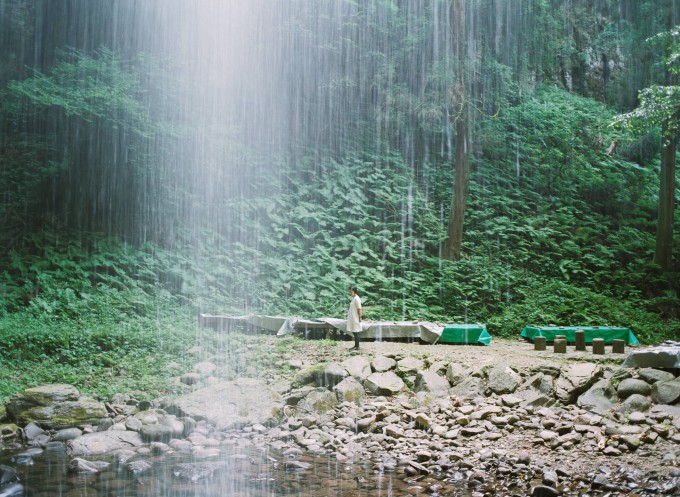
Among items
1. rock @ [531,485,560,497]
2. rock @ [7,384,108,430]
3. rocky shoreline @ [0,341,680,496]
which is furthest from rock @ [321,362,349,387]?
rock @ [531,485,560,497]

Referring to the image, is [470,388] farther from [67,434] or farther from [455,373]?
[67,434]

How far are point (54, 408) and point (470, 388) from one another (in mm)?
6916

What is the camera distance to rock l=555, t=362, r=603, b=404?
9.16m

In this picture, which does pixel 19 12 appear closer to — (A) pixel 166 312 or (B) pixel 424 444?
(A) pixel 166 312

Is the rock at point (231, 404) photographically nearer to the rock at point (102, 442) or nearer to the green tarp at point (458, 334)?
the rock at point (102, 442)

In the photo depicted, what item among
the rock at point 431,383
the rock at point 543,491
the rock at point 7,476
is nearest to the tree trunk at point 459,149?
the rock at point 431,383

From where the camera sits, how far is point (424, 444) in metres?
8.30

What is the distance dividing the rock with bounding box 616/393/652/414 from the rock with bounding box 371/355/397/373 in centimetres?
392

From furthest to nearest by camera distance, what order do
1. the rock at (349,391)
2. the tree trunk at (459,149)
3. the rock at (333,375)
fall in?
1. the tree trunk at (459,149)
2. the rock at (333,375)
3. the rock at (349,391)

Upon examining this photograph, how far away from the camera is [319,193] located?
2023cm

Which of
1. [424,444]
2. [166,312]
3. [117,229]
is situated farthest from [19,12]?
[424,444]

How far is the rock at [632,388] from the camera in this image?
8680 mm

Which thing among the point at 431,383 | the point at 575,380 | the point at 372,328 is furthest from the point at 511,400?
the point at 372,328

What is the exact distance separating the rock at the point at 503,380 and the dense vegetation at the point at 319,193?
5.10 metres
